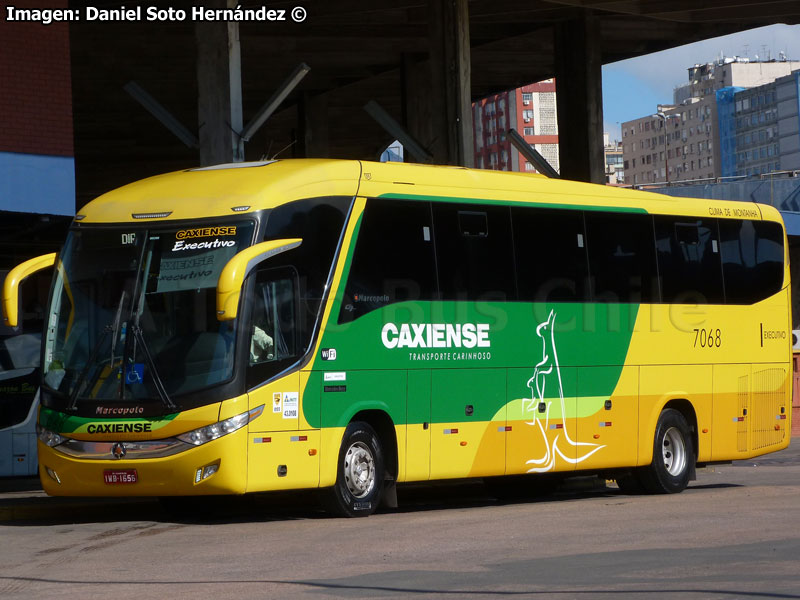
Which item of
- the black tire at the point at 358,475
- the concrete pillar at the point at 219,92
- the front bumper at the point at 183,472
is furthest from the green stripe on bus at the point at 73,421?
the concrete pillar at the point at 219,92

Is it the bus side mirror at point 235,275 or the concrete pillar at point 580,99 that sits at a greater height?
the concrete pillar at point 580,99

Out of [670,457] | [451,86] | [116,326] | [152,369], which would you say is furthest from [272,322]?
[451,86]

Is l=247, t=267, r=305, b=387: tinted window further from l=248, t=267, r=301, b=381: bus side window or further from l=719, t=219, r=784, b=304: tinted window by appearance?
l=719, t=219, r=784, b=304: tinted window

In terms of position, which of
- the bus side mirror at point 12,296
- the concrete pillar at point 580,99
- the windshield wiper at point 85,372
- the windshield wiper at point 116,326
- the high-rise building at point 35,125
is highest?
the concrete pillar at point 580,99

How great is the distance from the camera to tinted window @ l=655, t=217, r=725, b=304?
18922 millimetres

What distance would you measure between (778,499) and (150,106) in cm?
1181

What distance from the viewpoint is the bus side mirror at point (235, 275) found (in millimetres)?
13109

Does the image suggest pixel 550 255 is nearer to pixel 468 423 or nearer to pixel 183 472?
pixel 468 423

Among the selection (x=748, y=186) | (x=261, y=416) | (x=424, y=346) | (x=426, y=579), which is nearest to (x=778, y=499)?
(x=424, y=346)

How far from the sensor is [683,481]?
19.2m

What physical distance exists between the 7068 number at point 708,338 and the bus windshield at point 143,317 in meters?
7.37

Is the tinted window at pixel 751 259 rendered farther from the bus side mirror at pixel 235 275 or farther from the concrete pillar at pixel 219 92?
the bus side mirror at pixel 235 275

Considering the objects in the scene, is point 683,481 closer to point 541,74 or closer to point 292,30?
point 292,30

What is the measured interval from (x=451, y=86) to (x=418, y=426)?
44.8ft
